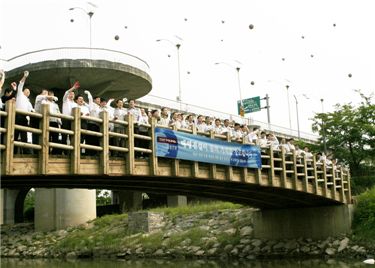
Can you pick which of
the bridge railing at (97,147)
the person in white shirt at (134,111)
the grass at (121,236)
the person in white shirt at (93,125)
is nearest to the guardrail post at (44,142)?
the bridge railing at (97,147)

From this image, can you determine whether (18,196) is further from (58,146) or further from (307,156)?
(58,146)

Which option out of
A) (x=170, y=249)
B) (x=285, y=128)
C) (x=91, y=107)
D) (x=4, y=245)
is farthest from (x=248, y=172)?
(x=285, y=128)

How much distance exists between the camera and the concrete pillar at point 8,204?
44.3 meters

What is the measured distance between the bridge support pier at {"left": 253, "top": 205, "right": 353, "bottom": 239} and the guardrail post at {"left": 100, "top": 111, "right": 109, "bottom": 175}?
14550 mm

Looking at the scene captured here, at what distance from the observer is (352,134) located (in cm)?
3519

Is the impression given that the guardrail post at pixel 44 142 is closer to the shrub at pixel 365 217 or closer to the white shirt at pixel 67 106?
the white shirt at pixel 67 106

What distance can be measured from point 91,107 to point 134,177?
2212 millimetres

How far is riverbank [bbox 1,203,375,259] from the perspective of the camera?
77.7 ft

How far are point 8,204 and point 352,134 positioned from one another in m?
27.8

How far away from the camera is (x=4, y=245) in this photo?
3522 cm

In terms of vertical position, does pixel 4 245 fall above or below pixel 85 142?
below

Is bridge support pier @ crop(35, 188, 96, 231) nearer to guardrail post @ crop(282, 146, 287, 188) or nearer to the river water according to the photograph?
the river water

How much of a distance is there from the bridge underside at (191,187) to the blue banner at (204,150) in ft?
2.30

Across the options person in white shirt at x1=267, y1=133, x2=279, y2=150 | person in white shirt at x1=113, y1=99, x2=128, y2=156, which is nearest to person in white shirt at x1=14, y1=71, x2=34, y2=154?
person in white shirt at x1=113, y1=99, x2=128, y2=156
